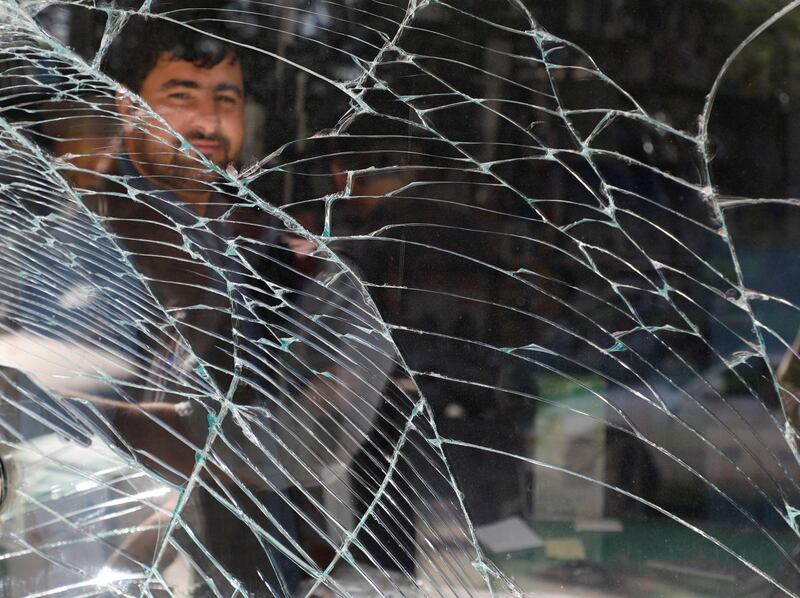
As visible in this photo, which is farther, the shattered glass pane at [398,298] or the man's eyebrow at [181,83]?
the man's eyebrow at [181,83]

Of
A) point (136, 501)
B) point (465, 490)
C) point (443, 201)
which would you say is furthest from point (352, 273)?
point (136, 501)

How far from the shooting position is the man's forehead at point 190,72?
1659 mm

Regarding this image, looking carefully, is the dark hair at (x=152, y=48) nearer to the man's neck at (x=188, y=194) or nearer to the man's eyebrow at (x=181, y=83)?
the man's eyebrow at (x=181, y=83)

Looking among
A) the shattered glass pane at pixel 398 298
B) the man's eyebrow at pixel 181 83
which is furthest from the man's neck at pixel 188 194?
the man's eyebrow at pixel 181 83

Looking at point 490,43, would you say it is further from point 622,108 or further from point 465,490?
point 465,490

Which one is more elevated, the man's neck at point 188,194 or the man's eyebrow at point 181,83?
the man's eyebrow at point 181,83

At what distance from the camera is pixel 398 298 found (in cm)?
161

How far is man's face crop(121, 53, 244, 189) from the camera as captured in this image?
166 cm

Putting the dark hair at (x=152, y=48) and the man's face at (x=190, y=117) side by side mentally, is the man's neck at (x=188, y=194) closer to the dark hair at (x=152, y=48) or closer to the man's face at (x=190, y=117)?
the man's face at (x=190, y=117)

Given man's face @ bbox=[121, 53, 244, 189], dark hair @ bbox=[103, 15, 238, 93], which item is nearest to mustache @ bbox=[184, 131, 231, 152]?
man's face @ bbox=[121, 53, 244, 189]

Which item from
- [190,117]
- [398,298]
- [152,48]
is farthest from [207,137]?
[398,298]

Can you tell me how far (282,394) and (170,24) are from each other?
723 millimetres

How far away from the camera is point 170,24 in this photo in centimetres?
165

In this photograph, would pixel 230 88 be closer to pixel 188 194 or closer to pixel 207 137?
pixel 207 137
